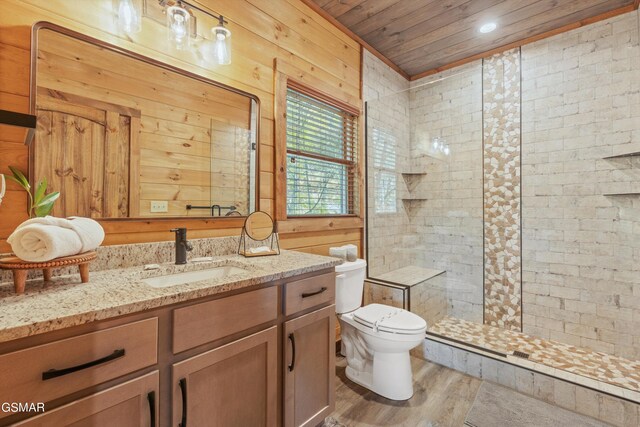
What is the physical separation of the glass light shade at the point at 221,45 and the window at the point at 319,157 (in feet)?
1.79

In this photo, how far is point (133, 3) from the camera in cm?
137

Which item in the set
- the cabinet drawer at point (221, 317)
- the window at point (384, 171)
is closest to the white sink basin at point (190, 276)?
the cabinet drawer at point (221, 317)

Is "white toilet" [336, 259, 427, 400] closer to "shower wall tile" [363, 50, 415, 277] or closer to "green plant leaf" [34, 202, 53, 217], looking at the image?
"shower wall tile" [363, 50, 415, 277]

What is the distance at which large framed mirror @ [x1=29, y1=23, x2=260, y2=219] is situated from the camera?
1.19 m

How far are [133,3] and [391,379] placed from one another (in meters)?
2.48

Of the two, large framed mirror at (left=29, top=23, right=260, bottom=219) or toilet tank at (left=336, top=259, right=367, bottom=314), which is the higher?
large framed mirror at (left=29, top=23, right=260, bottom=219)

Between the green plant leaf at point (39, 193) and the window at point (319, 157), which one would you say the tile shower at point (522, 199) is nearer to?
the window at point (319, 157)

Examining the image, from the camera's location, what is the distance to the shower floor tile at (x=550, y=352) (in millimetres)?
1966

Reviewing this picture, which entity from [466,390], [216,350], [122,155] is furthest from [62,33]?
[466,390]

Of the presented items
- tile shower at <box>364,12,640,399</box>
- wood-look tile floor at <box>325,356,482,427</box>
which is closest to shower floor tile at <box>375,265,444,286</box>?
tile shower at <box>364,12,640,399</box>

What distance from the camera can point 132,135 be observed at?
138 cm

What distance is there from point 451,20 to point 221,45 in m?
1.92

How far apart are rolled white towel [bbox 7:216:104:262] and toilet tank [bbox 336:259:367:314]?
1.46 metres

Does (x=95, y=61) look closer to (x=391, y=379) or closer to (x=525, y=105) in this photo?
(x=391, y=379)
